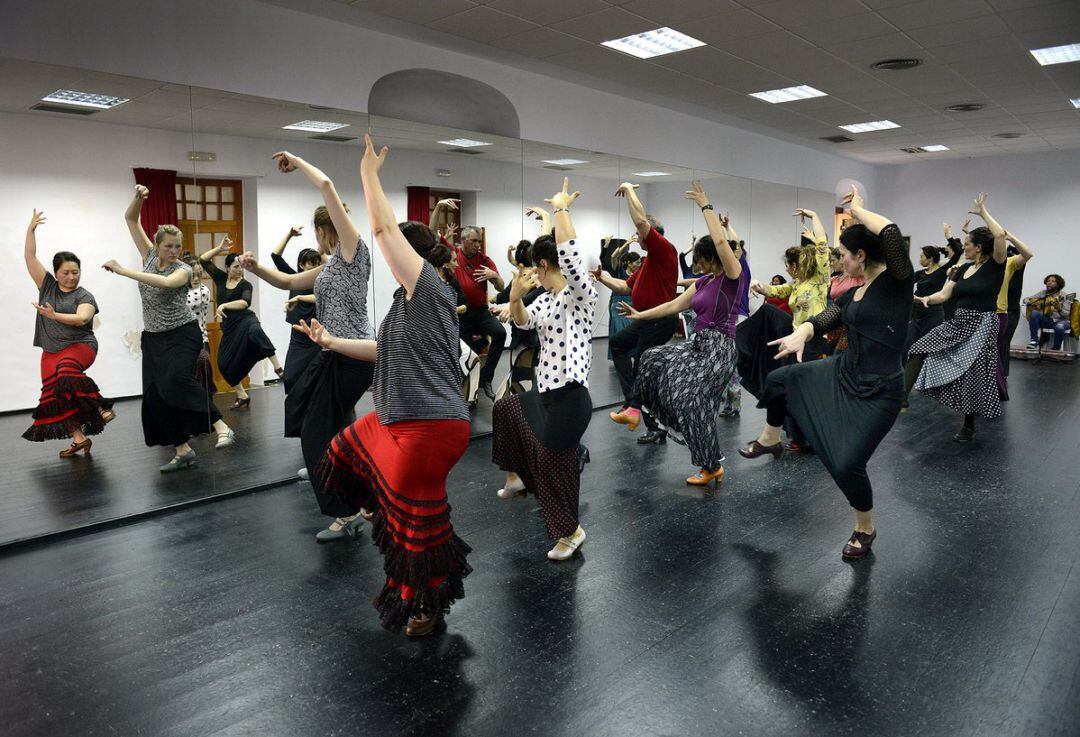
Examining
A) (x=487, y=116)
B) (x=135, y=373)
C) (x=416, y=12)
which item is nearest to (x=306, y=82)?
(x=416, y=12)

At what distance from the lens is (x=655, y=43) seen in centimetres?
634

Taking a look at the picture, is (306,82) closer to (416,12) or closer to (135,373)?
(416,12)

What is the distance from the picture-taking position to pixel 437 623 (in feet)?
8.96

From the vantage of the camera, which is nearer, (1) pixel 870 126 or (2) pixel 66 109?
(2) pixel 66 109

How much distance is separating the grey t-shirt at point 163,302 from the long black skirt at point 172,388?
43 millimetres

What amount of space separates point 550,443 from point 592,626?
2.63ft

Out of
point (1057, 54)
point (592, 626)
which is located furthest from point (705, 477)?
point (1057, 54)

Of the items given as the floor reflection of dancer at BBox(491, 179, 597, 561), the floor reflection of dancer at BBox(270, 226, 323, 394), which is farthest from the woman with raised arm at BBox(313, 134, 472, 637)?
the floor reflection of dancer at BBox(270, 226, 323, 394)

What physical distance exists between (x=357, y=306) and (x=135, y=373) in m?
1.76

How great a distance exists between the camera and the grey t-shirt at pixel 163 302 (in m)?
4.21

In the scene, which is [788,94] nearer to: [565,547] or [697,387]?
[697,387]

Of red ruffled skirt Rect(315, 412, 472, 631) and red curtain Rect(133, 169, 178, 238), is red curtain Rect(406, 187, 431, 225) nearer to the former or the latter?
red curtain Rect(133, 169, 178, 238)

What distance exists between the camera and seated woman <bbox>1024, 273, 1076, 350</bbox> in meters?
11.2

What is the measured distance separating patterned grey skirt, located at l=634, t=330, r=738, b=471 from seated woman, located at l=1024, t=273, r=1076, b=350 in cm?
925
